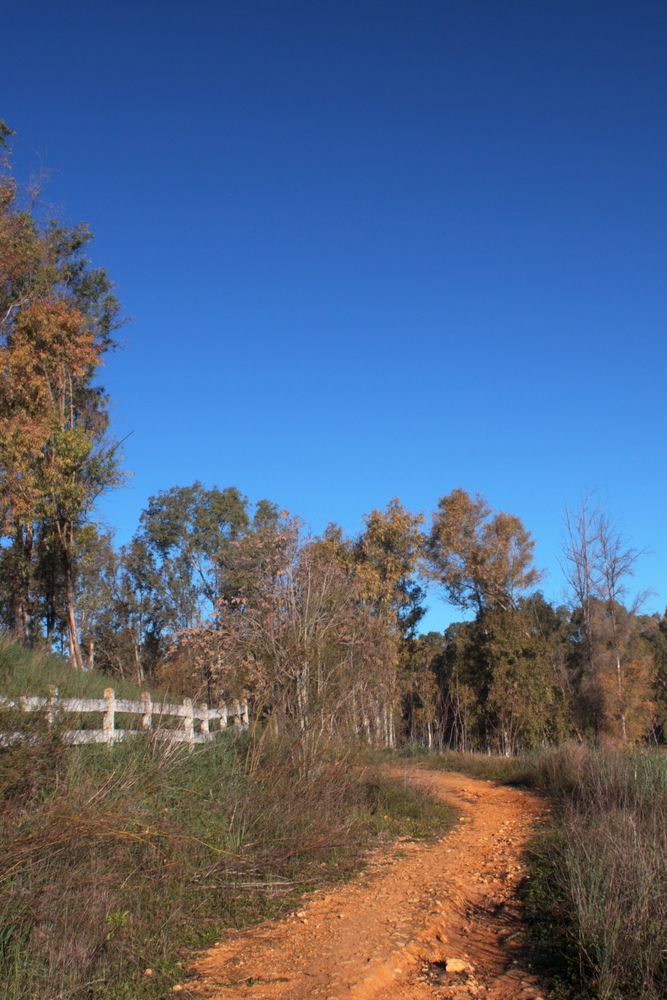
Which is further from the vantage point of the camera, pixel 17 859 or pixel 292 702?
pixel 292 702

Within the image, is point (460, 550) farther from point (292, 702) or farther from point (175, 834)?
point (175, 834)

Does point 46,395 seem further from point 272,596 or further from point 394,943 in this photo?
point 394,943

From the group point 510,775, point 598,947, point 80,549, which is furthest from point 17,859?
point 80,549

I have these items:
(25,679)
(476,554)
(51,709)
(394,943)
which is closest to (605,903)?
(394,943)

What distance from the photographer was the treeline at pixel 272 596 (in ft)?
49.1

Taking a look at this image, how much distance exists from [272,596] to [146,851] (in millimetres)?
9111

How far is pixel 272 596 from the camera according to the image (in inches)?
607

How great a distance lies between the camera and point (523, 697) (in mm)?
28125

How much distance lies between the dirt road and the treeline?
3.02 metres

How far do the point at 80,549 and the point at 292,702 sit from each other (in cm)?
1541

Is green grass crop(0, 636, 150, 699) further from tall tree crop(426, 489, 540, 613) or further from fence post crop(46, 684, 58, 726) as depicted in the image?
tall tree crop(426, 489, 540, 613)

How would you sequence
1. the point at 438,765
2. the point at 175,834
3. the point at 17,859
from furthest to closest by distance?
the point at 438,765
the point at 175,834
the point at 17,859

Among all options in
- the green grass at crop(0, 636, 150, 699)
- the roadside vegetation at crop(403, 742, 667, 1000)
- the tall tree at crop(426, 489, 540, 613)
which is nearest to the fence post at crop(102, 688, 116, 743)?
the green grass at crop(0, 636, 150, 699)

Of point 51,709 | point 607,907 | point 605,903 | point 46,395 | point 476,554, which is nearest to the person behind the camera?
point 607,907
